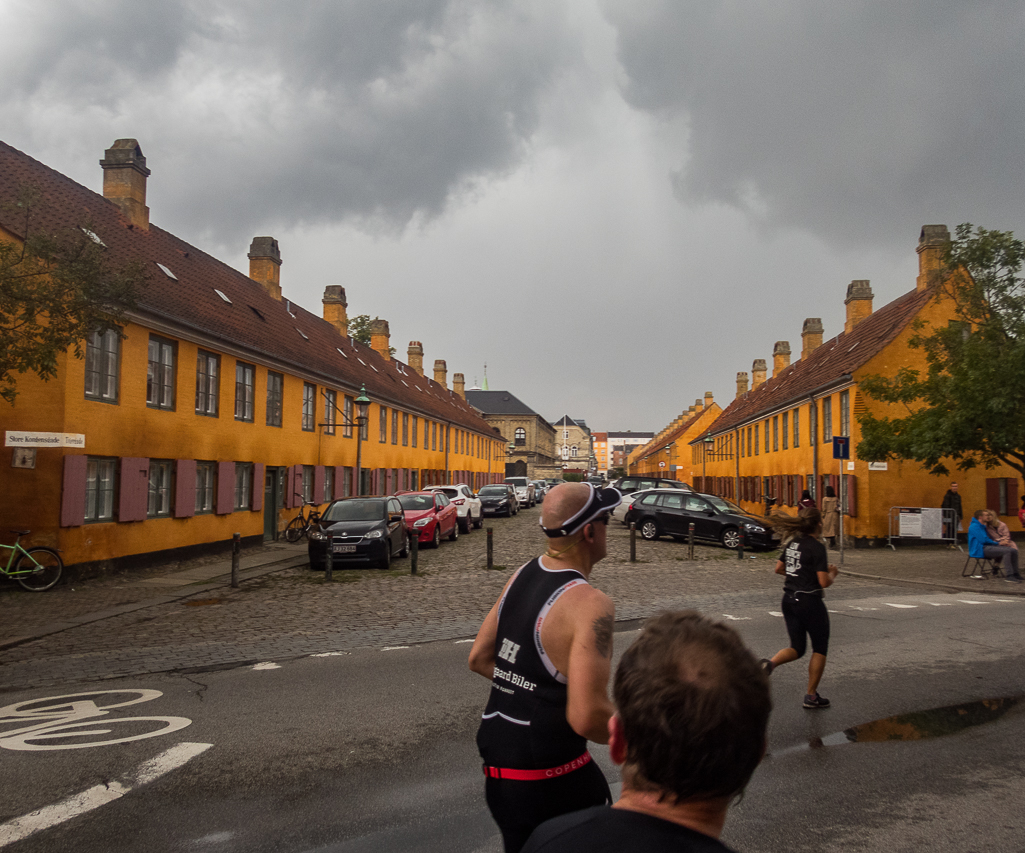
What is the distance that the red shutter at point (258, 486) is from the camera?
21984 millimetres

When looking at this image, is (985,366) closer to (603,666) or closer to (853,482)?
(853,482)

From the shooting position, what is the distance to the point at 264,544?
75.2 feet

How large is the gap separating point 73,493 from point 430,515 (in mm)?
10034

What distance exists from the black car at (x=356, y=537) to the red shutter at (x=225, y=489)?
10.2 ft

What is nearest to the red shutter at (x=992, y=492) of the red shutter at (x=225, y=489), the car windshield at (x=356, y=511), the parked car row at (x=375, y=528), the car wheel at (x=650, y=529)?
the car wheel at (x=650, y=529)

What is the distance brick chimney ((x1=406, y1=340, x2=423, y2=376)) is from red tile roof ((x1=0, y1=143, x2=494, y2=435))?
20.3 metres

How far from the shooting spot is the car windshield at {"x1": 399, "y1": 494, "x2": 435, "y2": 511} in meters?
23.8

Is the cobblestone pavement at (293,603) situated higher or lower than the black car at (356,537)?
lower

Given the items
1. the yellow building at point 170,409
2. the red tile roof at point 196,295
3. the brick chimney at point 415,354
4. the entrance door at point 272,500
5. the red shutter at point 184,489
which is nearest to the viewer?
the yellow building at point 170,409

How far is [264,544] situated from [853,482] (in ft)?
57.7

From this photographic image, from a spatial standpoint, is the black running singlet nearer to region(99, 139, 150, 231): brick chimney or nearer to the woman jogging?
the woman jogging

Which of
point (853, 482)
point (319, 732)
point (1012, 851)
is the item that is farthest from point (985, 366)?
point (319, 732)

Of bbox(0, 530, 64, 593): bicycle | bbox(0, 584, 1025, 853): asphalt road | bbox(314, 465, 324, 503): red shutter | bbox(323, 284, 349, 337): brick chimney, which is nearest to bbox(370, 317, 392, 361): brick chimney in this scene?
bbox(323, 284, 349, 337): brick chimney

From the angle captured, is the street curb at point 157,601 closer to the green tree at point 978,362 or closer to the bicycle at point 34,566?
the bicycle at point 34,566
